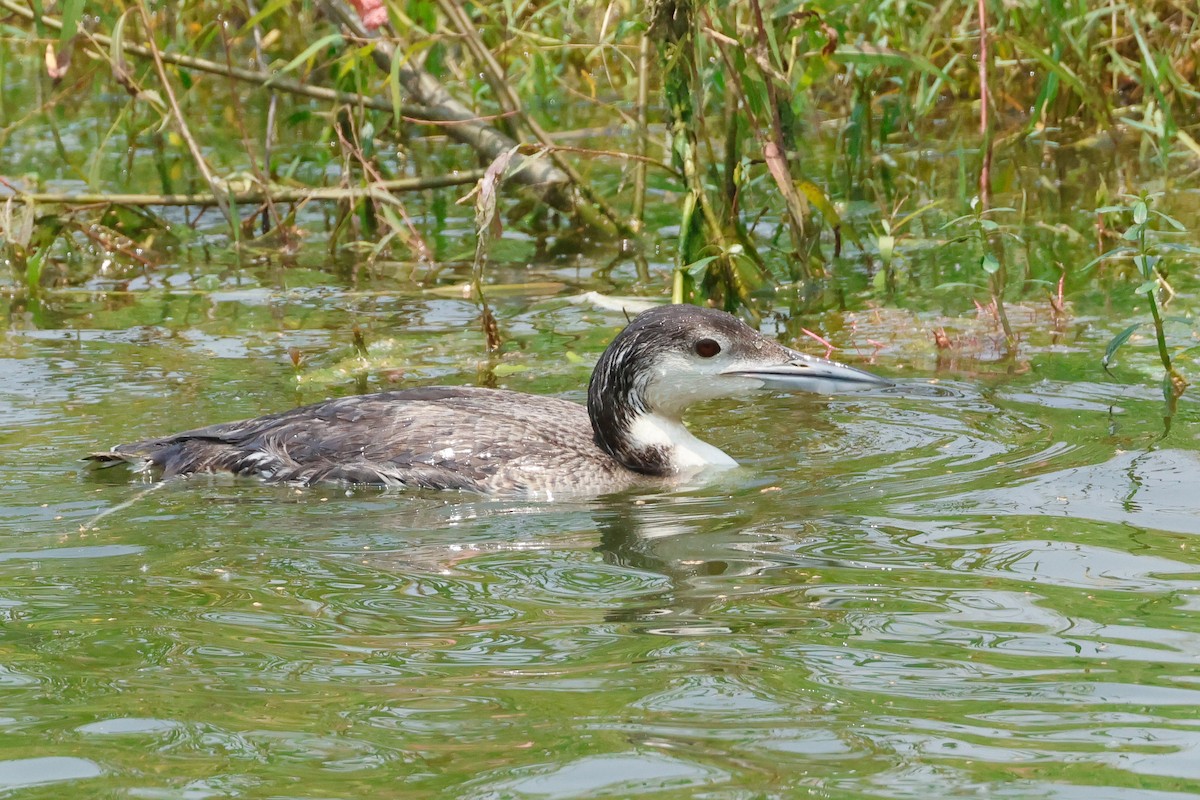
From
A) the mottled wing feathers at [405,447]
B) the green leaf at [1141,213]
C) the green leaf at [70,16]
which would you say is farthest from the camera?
the green leaf at [70,16]

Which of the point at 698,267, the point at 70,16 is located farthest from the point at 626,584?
the point at 70,16

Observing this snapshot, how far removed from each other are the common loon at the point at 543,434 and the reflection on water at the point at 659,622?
0.15 meters

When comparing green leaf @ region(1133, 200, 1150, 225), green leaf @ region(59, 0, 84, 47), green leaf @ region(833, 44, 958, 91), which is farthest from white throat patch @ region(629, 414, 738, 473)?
green leaf @ region(59, 0, 84, 47)

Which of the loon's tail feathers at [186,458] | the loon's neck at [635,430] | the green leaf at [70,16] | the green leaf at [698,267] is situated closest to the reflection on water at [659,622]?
the loon's tail feathers at [186,458]

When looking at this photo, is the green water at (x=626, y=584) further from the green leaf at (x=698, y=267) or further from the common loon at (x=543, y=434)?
the green leaf at (x=698, y=267)

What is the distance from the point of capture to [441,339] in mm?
8383

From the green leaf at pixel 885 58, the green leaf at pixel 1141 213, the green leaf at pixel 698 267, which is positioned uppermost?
the green leaf at pixel 885 58

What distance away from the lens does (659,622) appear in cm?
463

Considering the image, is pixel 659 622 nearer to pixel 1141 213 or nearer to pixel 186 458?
pixel 186 458

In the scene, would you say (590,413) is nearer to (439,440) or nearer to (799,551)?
(439,440)

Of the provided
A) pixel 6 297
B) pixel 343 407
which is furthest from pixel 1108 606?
pixel 6 297

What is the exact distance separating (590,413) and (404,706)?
9.12ft

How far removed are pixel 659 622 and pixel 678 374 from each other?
78.5 inches

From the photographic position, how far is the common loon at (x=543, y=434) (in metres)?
6.35
